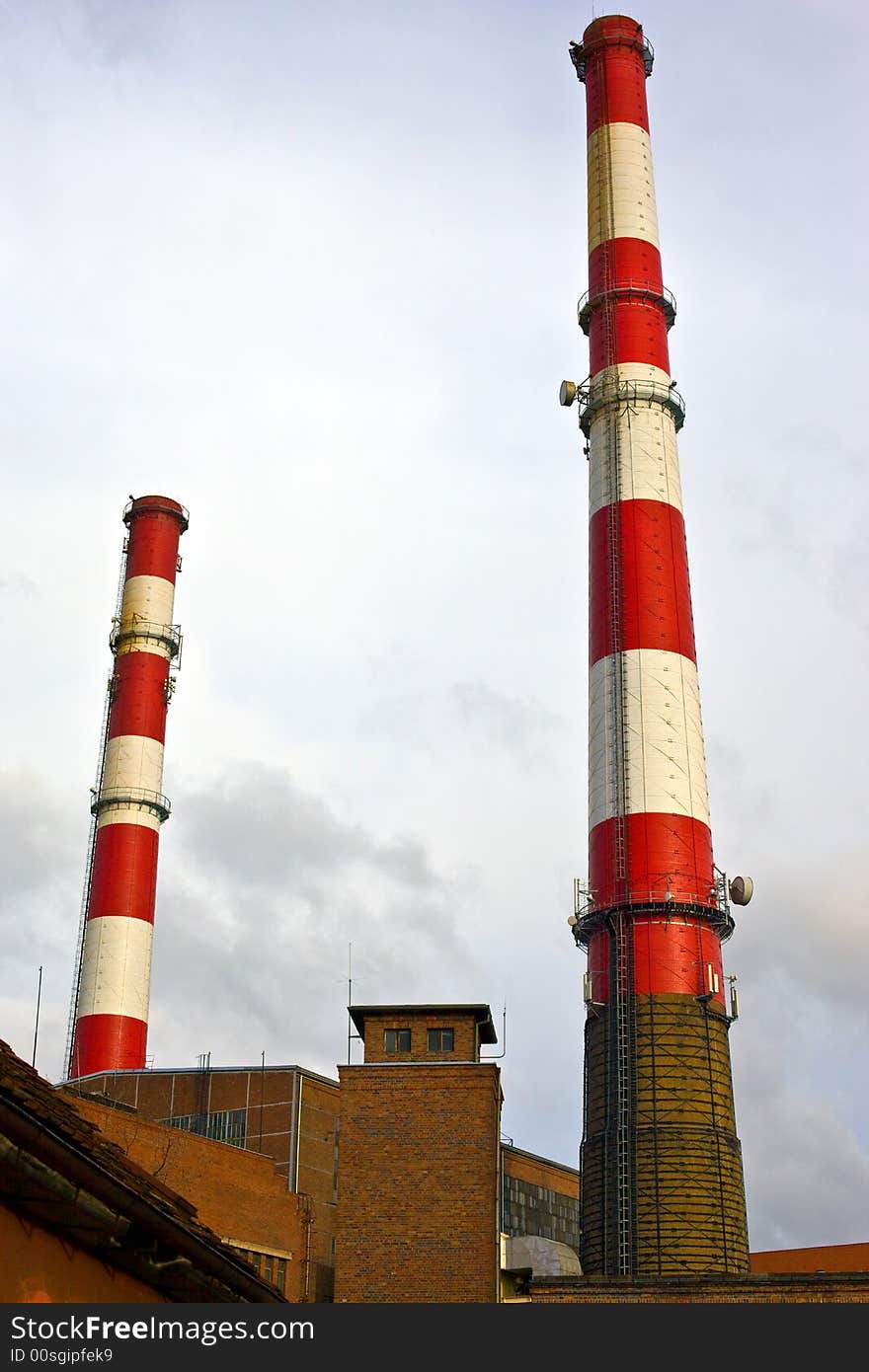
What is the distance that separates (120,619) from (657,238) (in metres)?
23.0

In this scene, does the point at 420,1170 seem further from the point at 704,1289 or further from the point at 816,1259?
the point at 816,1259

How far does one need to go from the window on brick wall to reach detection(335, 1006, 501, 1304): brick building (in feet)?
0.07

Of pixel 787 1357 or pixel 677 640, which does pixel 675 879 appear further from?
pixel 787 1357

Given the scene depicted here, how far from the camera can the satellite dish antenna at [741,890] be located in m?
40.1

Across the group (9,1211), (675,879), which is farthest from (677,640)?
(9,1211)

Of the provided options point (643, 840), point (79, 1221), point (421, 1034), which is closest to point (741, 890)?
point (643, 840)

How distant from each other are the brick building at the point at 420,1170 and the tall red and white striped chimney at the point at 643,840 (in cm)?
597

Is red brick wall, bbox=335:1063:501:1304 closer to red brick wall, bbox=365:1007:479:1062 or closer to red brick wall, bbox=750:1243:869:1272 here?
red brick wall, bbox=365:1007:479:1062

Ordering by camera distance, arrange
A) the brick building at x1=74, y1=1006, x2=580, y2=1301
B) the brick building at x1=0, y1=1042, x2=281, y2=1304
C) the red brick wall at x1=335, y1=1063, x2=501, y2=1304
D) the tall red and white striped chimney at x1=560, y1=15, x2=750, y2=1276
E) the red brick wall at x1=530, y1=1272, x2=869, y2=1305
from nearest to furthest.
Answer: the brick building at x1=0, y1=1042, x2=281, y2=1304 < the red brick wall at x1=335, y1=1063, x2=501, y2=1304 < the red brick wall at x1=530, y1=1272, x2=869, y2=1305 < the tall red and white striped chimney at x1=560, y1=15, x2=750, y2=1276 < the brick building at x1=74, y1=1006, x2=580, y2=1301

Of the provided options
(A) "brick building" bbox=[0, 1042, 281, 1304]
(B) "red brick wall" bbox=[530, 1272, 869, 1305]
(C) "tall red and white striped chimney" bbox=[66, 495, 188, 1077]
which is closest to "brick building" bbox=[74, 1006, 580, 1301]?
(C) "tall red and white striped chimney" bbox=[66, 495, 188, 1077]

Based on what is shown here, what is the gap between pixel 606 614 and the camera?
4250 centimetres

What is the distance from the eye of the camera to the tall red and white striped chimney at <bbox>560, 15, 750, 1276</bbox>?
36.6 meters

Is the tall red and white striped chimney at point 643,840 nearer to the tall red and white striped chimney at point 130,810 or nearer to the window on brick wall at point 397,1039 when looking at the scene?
the window on brick wall at point 397,1039

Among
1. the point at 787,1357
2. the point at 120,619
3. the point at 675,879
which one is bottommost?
the point at 787,1357
